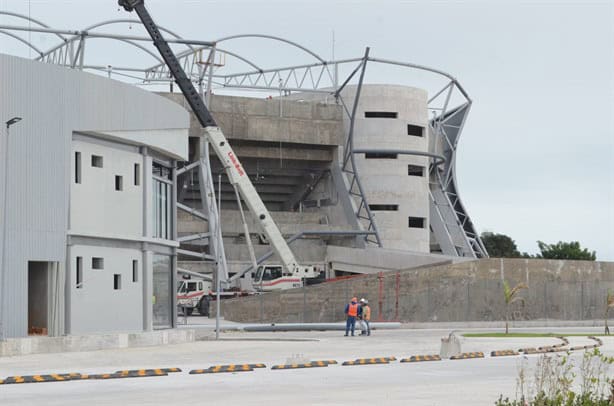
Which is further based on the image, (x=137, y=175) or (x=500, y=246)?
(x=500, y=246)

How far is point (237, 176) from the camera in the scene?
6625cm

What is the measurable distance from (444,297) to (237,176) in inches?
567

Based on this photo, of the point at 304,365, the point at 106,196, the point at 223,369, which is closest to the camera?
the point at 223,369

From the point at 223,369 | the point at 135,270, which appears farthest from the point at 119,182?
the point at 223,369

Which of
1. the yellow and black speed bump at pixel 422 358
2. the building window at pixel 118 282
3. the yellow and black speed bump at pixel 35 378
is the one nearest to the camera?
the yellow and black speed bump at pixel 35 378

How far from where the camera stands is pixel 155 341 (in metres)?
39.2

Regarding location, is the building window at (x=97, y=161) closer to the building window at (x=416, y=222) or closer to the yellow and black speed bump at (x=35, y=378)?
the yellow and black speed bump at (x=35, y=378)

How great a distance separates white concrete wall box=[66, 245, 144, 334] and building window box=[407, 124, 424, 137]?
51172mm

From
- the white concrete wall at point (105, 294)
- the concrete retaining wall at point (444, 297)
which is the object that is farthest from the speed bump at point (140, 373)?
the concrete retaining wall at point (444, 297)

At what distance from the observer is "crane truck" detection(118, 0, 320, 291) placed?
59.2 m

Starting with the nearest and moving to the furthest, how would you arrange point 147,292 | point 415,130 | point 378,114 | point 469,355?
point 469,355, point 147,292, point 378,114, point 415,130

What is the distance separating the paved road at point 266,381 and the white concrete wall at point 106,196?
5.01m

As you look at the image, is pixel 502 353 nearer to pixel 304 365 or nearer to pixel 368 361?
pixel 368 361

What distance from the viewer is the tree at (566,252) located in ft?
401
